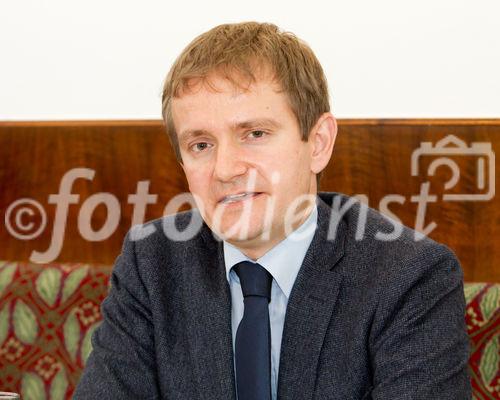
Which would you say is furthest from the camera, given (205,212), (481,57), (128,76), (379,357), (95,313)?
(128,76)

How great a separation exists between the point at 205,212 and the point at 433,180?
2.69 ft

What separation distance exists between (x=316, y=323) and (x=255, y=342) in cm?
15

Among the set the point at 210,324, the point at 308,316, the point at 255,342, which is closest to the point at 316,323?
the point at 308,316

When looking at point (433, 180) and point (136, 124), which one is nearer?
point (433, 180)

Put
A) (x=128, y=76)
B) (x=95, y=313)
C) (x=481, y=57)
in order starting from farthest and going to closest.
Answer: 1. (x=128, y=76)
2. (x=481, y=57)
3. (x=95, y=313)

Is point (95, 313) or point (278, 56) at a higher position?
point (278, 56)

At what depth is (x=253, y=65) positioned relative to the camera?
192 centimetres

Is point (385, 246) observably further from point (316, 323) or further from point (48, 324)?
point (48, 324)

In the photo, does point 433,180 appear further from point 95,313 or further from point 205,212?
point 95,313

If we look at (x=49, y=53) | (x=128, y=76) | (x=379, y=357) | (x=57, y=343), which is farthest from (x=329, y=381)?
(x=49, y=53)

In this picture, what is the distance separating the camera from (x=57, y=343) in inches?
95.3

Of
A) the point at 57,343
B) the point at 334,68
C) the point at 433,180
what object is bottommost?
the point at 57,343

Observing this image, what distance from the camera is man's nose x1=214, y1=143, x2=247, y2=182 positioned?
73.5 inches

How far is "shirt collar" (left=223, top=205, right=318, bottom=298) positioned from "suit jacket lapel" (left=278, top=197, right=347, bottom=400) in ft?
0.13
